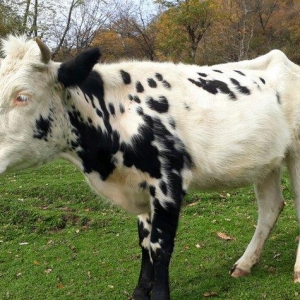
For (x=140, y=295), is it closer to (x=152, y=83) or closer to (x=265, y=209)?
(x=265, y=209)

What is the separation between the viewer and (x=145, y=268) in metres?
4.61

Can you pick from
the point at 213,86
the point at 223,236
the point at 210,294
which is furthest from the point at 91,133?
the point at 223,236

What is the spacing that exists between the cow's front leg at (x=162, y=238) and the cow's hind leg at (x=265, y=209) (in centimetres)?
134

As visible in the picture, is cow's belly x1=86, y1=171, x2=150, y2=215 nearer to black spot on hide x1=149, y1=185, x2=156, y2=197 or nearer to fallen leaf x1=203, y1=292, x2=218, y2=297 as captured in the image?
black spot on hide x1=149, y1=185, x2=156, y2=197

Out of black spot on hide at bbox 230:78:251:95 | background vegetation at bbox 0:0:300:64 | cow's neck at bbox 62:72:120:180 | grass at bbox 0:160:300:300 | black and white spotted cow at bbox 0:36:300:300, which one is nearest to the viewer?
black and white spotted cow at bbox 0:36:300:300

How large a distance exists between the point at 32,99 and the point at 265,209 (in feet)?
9.67

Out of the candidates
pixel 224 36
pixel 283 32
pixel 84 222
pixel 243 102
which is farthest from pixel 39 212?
pixel 283 32

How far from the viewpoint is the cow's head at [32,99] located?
12.2ft

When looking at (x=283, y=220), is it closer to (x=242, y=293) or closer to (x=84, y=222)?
(x=242, y=293)

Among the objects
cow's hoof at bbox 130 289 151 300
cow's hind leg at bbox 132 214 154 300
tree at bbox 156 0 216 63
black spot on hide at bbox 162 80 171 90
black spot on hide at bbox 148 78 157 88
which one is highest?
tree at bbox 156 0 216 63

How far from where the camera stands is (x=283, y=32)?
164ft

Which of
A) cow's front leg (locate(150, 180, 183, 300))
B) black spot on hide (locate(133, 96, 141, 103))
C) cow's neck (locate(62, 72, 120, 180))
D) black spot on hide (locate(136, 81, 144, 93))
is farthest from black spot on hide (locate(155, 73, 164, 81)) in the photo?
cow's front leg (locate(150, 180, 183, 300))

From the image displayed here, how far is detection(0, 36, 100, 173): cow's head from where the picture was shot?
3705 mm

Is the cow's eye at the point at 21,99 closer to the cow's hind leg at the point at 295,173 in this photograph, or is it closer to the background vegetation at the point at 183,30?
the cow's hind leg at the point at 295,173
